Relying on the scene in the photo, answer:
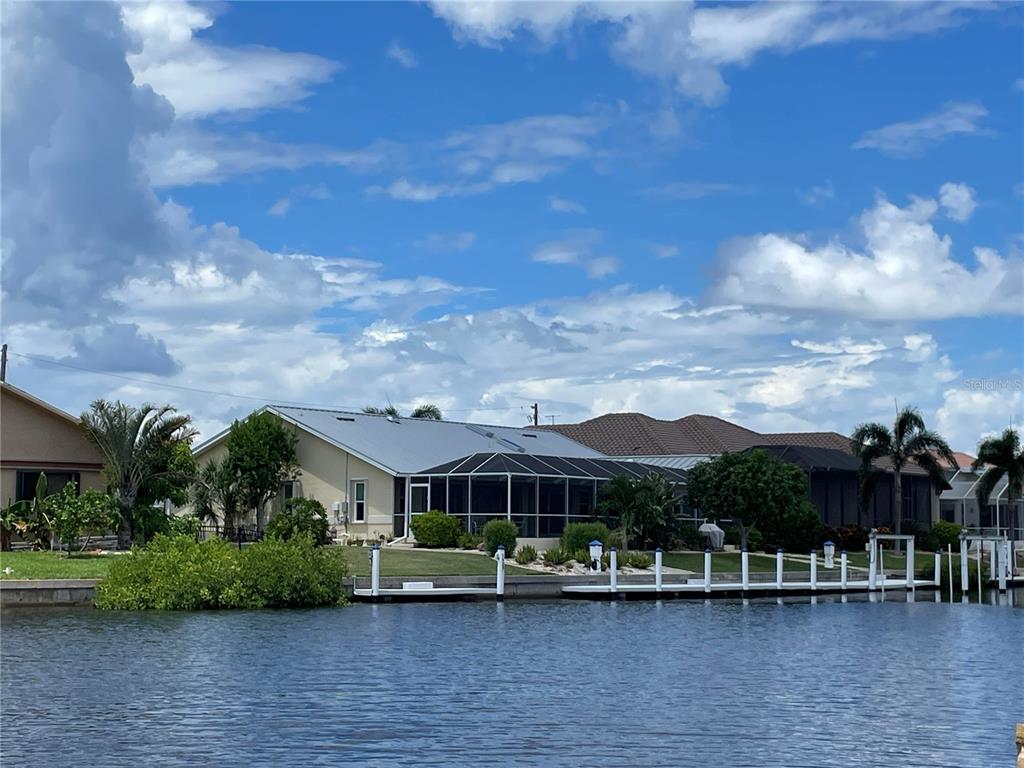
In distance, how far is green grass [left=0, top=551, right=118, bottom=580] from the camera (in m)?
39.9

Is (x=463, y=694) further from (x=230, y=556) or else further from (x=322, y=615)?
(x=230, y=556)

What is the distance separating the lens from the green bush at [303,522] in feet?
165

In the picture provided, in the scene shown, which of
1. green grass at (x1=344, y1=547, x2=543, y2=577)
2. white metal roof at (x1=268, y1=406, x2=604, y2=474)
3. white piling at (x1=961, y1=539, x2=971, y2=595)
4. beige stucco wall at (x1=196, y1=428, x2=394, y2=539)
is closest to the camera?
green grass at (x1=344, y1=547, x2=543, y2=577)

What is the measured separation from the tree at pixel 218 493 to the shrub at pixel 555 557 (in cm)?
1402

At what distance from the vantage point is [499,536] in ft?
174

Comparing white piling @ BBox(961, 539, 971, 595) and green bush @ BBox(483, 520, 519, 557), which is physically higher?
green bush @ BBox(483, 520, 519, 557)

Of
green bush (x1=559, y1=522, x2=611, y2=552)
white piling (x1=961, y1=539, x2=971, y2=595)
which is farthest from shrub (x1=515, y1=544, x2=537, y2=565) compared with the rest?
white piling (x1=961, y1=539, x2=971, y2=595)

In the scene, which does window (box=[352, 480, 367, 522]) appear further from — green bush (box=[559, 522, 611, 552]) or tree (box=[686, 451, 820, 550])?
tree (box=[686, 451, 820, 550])

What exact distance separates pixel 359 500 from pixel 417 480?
3045 millimetres

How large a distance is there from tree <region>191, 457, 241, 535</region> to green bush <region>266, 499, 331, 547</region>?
17.1ft

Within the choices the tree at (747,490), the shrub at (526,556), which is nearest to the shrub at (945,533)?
the tree at (747,490)

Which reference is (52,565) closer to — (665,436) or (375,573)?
(375,573)

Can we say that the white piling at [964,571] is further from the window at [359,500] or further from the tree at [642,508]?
the window at [359,500]

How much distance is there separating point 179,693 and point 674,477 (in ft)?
148
